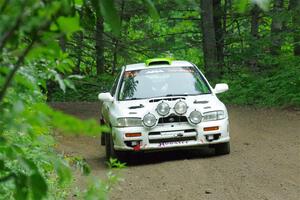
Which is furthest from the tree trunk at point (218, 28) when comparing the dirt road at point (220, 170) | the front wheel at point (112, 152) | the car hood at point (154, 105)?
the front wheel at point (112, 152)

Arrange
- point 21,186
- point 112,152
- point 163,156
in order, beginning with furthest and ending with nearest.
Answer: point 163,156 → point 112,152 → point 21,186

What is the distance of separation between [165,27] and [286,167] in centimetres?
3399

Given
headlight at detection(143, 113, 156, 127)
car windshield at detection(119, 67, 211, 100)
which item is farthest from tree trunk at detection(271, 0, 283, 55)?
headlight at detection(143, 113, 156, 127)

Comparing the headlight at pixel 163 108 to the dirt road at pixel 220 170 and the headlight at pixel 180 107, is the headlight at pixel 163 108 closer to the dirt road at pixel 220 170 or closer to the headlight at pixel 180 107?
the headlight at pixel 180 107

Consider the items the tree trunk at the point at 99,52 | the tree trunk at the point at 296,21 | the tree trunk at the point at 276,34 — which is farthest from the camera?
the tree trunk at the point at 99,52

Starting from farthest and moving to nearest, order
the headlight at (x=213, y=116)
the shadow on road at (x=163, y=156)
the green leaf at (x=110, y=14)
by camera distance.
Result: the shadow on road at (x=163, y=156), the headlight at (x=213, y=116), the green leaf at (x=110, y=14)

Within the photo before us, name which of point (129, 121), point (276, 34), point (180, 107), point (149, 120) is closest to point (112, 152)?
point (129, 121)

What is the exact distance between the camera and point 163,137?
11375mm

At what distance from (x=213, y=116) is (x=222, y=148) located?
68cm

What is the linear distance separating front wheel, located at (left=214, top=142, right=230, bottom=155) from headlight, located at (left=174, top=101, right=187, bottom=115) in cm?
99

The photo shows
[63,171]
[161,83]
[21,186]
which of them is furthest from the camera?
[161,83]

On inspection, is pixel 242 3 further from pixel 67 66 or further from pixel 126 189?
pixel 126 189

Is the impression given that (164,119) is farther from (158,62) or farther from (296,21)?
(296,21)

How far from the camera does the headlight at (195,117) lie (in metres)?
11.4
